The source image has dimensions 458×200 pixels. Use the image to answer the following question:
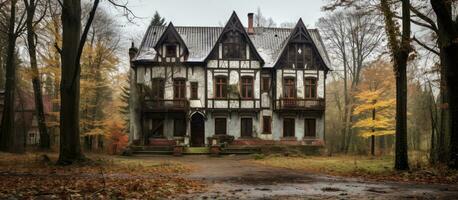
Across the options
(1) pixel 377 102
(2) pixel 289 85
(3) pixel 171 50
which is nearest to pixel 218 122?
(2) pixel 289 85

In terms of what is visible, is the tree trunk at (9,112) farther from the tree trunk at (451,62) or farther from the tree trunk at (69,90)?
the tree trunk at (451,62)

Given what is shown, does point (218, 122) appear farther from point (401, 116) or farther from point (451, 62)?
point (451, 62)

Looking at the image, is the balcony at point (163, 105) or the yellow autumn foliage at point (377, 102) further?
the balcony at point (163, 105)

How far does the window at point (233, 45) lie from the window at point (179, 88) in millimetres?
4367

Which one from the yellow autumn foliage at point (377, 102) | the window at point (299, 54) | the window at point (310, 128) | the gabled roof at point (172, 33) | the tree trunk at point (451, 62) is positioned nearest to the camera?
the tree trunk at point (451, 62)

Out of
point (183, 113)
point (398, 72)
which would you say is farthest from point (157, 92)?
point (398, 72)

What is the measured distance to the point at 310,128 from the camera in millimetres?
38000

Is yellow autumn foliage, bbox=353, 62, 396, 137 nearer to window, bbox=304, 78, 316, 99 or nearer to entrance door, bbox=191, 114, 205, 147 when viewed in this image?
window, bbox=304, 78, 316, 99

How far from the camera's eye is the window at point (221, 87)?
3706cm

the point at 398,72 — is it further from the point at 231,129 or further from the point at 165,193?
the point at 231,129

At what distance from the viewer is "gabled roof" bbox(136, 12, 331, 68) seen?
37.3m

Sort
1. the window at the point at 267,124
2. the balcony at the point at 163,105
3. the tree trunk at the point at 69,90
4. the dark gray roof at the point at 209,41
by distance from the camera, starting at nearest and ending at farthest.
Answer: the tree trunk at the point at 69,90 → the balcony at the point at 163,105 → the dark gray roof at the point at 209,41 → the window at the point at 267,124

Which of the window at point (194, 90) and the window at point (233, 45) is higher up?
the window at point (233, 45)

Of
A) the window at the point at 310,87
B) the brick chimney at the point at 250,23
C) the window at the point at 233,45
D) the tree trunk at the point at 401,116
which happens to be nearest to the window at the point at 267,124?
the window at the point at 310,87
